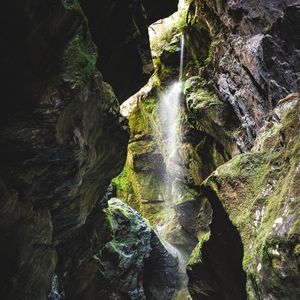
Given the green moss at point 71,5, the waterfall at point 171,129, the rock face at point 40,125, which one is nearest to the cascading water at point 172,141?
the waterfall at point 171,129

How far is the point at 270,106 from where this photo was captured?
17.1 m

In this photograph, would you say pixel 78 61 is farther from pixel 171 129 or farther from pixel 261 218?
pixel 171 129

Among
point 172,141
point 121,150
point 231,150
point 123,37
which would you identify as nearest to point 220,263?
point 121,150

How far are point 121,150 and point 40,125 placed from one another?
18.2ft

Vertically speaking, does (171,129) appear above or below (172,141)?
above

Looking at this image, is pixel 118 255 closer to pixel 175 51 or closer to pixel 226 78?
pixel 226 78

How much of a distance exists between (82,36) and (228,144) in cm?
1626

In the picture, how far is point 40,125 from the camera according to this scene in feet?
24.5

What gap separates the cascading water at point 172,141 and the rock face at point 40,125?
22.9 m

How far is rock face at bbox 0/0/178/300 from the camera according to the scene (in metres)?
6.82

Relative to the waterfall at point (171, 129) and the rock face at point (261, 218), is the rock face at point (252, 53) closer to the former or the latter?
the rock face at point (261, 218)

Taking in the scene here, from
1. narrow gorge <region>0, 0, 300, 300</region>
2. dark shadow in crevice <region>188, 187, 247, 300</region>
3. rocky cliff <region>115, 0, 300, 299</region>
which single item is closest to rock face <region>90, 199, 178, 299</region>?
narrow gorge <region>0, 0, 300, 300</region>

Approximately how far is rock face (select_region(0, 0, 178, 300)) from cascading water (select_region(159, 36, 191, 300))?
75.0ft

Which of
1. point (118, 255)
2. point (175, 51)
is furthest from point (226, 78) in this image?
point (118, 255)
